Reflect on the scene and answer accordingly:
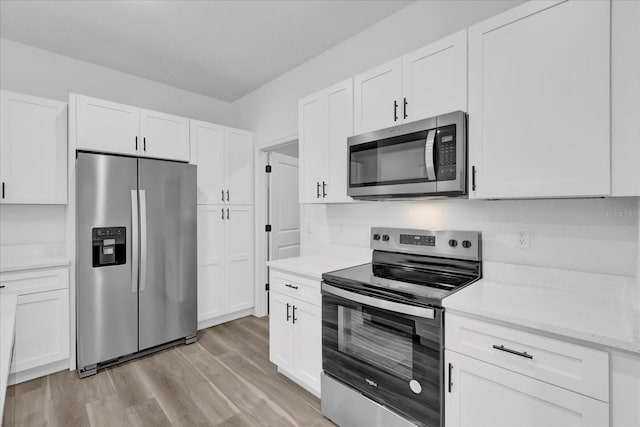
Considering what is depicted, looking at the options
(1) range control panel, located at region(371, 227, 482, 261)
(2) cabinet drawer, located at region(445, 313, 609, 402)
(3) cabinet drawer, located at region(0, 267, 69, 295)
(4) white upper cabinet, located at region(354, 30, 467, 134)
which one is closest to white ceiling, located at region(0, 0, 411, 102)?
(4) white upper cabinet, located at region(354, 30, 467, 134)

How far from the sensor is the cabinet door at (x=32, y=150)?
2457 mm

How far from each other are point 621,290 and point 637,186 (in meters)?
0.53

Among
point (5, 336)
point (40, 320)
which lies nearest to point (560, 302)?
point (5, 336)

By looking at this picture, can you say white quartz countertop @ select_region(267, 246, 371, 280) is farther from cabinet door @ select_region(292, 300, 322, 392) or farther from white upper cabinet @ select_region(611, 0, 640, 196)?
white upper cabinet @ select_region(611, 0, 640, 196)

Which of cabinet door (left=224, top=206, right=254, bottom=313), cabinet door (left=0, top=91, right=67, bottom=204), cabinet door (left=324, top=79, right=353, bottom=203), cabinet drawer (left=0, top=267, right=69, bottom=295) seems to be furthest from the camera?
cabinet door (left=224, top=206, right=254, bottom=313)

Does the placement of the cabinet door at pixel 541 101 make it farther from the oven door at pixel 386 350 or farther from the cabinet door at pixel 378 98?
the oven door at pixel 386 350

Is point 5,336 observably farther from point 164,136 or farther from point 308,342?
point 164,136

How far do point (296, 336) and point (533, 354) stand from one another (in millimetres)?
1490

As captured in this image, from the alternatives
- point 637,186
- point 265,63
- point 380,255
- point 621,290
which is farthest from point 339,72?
point 621,290

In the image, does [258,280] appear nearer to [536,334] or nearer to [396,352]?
[396,352]

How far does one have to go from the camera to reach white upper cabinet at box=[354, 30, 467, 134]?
1663mm

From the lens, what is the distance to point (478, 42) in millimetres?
1579

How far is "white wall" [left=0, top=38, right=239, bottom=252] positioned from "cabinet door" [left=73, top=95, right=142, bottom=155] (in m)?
0.69

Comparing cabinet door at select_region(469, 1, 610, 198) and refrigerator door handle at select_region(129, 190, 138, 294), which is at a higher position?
cabinet door at select_region(469, 1, 610, 198)
